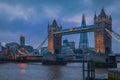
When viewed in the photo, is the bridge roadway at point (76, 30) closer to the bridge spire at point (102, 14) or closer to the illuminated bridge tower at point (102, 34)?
the illuminated bridge tower at point (102, 34)

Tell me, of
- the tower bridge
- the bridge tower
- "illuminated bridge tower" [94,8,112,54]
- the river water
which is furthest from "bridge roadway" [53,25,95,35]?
the river water

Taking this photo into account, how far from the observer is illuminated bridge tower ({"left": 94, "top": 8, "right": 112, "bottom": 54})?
103 meters

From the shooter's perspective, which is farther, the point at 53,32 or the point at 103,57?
the point at 53,32

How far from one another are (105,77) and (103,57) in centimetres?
5969

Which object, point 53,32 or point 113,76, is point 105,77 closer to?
point 113,76

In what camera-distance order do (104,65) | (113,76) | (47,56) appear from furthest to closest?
(47,56) < (104,65) < (113,76)

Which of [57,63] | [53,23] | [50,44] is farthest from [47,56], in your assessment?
[53,23]

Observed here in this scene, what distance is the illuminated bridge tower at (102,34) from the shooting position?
4038 inches

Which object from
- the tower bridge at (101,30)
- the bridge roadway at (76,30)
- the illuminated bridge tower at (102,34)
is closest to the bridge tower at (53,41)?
the bridge roadway at (76,30)

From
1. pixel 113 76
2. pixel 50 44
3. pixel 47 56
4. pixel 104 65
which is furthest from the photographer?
pixel 50 44

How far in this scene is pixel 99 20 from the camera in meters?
107

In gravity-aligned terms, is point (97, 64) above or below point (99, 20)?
below

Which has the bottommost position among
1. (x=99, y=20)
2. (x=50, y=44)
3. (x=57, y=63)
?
(x=57, y=63)

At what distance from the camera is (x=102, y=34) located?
104 metres
